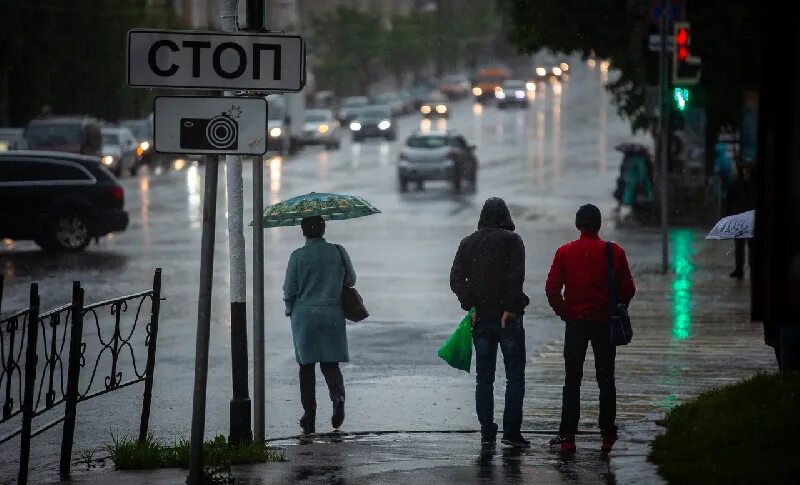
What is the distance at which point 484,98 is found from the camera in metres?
106

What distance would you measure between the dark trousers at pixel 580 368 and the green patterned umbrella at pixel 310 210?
84.7 inches

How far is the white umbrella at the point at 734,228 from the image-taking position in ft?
46.2

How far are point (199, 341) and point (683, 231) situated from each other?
22.7 m

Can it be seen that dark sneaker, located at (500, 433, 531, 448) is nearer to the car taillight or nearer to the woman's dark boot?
the woman's dark boot

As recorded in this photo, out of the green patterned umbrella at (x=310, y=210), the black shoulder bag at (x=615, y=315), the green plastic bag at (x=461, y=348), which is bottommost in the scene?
the green plastic bag at (x=461, y=348)

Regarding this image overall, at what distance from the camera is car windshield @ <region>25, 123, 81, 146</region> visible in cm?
4806

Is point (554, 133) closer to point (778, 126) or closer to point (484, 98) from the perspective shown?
point (484, 98)

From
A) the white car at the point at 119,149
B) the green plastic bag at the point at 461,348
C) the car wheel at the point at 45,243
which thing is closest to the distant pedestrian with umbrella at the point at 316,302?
the green plastic bag at the point at 461,348

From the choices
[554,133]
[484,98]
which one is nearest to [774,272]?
[554,133]

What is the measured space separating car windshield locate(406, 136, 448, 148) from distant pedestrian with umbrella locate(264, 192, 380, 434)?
32.1 metres

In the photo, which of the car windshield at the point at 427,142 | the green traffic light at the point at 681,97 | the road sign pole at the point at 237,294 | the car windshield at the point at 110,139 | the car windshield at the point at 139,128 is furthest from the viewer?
the car windshield at the point at 139,128

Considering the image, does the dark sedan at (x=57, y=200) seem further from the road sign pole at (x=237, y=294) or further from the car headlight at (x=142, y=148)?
the car headlight at (x=142, y=148)

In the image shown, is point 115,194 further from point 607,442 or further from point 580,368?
point 607,442

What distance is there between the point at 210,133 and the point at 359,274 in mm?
15031
